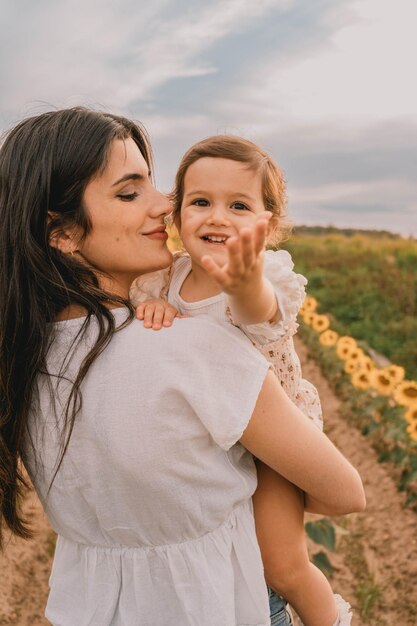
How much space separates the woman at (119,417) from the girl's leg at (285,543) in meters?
0.07

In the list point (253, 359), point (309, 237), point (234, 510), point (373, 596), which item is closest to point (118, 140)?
point (253, 359)

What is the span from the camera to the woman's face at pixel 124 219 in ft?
5.59

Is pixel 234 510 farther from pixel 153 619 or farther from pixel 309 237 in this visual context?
pixel 309 237

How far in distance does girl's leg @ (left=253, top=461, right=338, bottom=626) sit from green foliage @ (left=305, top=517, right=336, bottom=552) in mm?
1749

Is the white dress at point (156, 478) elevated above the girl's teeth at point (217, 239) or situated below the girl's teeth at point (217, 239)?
below

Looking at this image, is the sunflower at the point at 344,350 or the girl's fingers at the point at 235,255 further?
the sunflower at the point at 344,350

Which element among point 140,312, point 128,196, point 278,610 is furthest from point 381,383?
point 140,312

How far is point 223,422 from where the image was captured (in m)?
1.33

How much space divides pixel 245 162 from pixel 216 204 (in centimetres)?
17

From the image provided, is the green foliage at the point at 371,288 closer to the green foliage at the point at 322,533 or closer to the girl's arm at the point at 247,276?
the green foliage at the point at 322,533

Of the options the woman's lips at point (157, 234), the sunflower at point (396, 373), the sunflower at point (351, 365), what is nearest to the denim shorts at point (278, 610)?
the woman's lips at point (157, 234)

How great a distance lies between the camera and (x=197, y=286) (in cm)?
204

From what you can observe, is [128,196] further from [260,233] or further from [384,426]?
[384,426]

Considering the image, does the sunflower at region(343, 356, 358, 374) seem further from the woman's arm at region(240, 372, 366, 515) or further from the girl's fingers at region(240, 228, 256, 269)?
the girl's fingers at region(240, 228, 256, 269)
